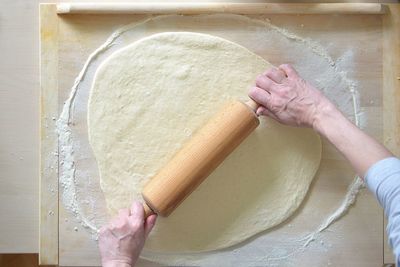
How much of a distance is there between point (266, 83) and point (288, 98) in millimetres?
58

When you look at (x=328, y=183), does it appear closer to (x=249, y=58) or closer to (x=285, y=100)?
(x=285, y=100)

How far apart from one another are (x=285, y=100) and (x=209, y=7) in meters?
0.28

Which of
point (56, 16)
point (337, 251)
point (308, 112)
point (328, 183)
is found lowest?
point (337, 251)

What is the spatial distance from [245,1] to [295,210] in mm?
505

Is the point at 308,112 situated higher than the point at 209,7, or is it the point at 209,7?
the point at 209,7

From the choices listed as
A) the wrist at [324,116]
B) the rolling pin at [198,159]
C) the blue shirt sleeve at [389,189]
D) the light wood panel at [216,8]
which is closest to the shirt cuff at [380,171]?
the blue shirt sleeve at [389,189]

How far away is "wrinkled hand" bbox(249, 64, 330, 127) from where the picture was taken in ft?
3.52

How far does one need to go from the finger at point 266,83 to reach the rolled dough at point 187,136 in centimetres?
4

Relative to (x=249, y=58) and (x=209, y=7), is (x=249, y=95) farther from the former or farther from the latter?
(x=209, y=7)

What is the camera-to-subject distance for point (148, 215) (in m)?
1.07

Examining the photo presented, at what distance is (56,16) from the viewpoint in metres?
1.13

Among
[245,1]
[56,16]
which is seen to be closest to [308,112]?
[245,1]

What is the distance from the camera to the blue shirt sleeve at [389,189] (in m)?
0.83

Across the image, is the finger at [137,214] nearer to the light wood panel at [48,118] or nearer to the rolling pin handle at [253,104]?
the light wood panel at [48,118]
